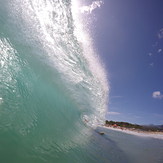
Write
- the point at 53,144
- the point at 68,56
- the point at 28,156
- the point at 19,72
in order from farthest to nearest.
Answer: the point at 68,56 < the point at 19,72 < the point at 53,144 < the point at 28,156

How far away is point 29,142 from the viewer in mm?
A: 3088

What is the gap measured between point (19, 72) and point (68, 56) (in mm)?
3811

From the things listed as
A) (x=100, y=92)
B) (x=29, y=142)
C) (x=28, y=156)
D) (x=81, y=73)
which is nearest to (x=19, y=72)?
(x=29, y=142)

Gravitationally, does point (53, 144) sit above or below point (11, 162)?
above

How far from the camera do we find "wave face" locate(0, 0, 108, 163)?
3258mm

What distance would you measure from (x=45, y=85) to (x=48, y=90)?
1.03 ft

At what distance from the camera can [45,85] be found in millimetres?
7027

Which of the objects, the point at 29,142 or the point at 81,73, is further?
the point at 81,73

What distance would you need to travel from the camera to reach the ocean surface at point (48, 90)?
3294 mm

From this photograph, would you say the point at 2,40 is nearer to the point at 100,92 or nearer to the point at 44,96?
the point at 44,96

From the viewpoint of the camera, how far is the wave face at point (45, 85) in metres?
3.26

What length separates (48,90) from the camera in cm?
707

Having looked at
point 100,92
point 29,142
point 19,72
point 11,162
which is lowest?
point 11,162

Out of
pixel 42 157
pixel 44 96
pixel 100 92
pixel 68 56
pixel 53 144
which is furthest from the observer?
pixel 100 92
